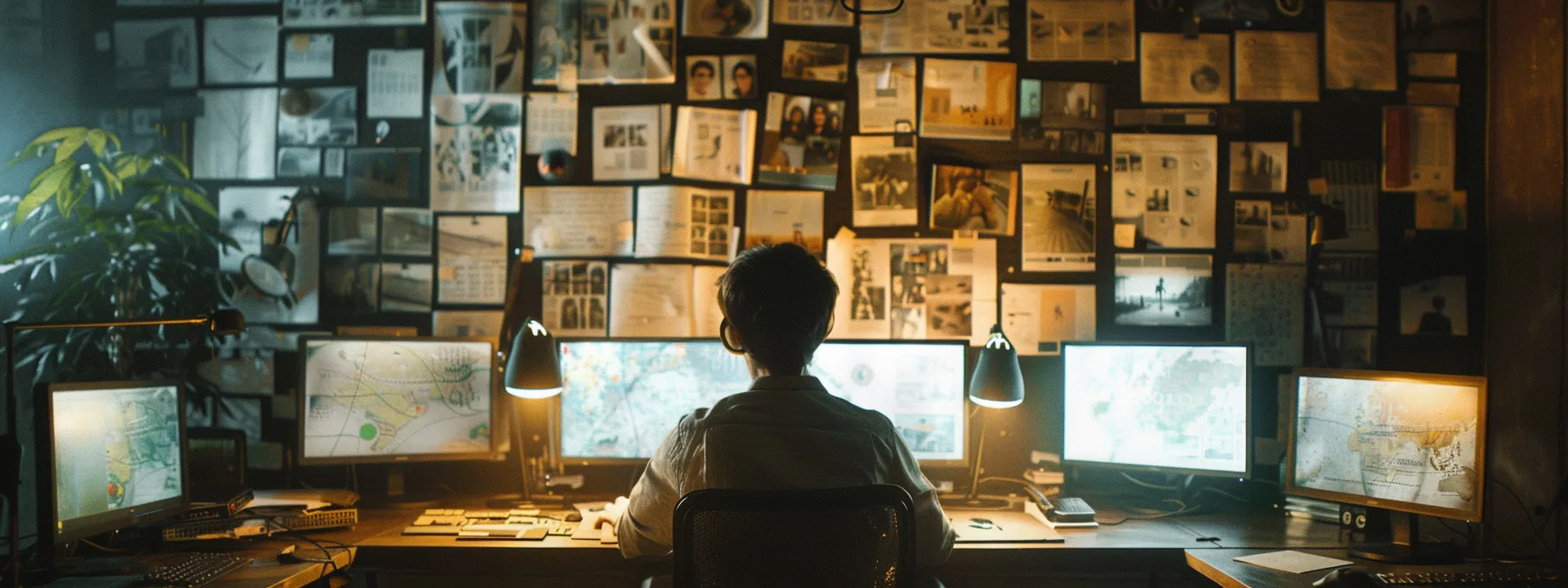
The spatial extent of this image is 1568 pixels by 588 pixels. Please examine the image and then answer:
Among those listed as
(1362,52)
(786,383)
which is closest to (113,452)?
(786,383)

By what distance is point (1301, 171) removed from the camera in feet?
8.42

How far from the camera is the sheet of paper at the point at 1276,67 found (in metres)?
2.56

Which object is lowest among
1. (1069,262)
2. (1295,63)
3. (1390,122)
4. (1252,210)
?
(1069,262)

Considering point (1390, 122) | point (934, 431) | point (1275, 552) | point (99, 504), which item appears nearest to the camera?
point (99, 504)

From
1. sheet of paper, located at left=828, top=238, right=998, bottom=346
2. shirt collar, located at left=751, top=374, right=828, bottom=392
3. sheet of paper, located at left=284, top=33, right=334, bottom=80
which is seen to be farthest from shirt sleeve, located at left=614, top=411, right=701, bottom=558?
sheet of paper, located at left=284, top=33, right=334, bottom=80

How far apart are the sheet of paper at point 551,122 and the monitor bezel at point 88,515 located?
3.68 ft

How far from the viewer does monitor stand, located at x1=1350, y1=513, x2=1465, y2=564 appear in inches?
77.1

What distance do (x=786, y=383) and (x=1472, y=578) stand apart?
1604mm

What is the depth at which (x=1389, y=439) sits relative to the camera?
202 cm

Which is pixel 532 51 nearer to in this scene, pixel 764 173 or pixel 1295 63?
pixel 764 173

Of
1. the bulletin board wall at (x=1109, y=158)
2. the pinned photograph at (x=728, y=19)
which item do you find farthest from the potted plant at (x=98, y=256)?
the pinned photograph at (x=728, y=19)

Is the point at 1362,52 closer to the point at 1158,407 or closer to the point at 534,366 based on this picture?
the point at 1158,407

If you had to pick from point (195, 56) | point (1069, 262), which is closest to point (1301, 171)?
point (1069, 262)

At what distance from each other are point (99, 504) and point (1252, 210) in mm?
3070
